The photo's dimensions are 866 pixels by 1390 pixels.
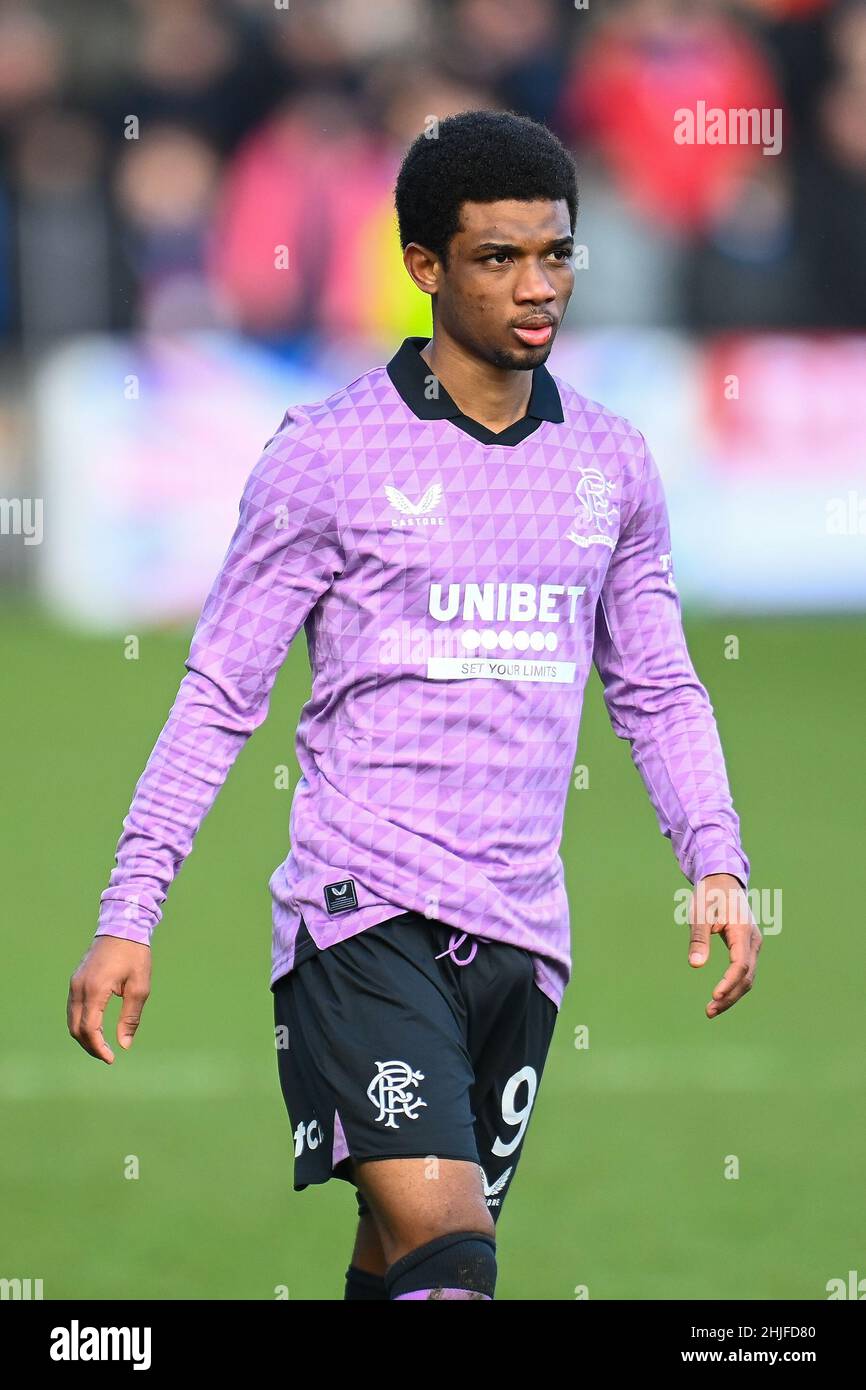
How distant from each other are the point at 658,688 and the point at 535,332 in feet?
1.88

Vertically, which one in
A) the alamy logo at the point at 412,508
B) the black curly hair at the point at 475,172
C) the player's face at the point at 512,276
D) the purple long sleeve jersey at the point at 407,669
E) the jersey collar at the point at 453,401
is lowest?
the purple long sleeve jersey at the point at 407,669

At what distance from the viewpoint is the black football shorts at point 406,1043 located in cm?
326

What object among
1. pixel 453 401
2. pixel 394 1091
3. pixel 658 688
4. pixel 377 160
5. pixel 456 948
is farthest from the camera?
pixel 377 160

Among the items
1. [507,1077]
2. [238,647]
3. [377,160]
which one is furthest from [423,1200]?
[377,160]

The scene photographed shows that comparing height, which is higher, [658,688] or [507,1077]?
[658,688]

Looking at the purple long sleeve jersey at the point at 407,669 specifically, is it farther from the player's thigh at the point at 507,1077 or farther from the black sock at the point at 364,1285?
the black sock at the point at 364,1285

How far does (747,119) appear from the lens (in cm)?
1421

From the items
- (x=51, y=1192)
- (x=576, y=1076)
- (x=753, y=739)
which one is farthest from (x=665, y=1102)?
(x=753, y=739)

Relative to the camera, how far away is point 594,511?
350cm

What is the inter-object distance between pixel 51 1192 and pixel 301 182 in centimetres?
908

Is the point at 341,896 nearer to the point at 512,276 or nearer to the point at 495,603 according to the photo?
the point at 495,603

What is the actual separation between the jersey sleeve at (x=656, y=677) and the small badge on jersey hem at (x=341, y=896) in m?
0.49

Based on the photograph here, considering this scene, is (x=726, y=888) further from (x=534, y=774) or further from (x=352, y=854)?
(x=352, y=854)
